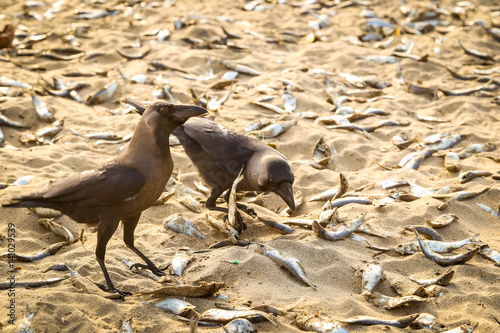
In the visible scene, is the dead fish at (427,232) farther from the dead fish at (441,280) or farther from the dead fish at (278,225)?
the dead fish at (278,225)

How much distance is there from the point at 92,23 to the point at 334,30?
4.30m

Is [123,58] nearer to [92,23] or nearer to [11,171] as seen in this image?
[92,23]

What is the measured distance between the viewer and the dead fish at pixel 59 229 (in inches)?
130

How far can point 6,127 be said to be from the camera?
196 inches

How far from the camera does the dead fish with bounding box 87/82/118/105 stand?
5.68m

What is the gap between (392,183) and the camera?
163 inches

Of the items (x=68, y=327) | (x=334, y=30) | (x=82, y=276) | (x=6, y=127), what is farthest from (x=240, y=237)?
(x=334, y=30)

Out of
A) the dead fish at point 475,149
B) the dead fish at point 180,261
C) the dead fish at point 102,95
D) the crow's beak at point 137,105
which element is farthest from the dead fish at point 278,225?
the dead fish at point 102,95

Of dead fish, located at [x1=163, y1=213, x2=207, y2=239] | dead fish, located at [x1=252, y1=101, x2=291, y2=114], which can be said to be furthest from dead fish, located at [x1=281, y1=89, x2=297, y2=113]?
dead fish, located at [x1=163, y1=213, x2=207, y2=239]

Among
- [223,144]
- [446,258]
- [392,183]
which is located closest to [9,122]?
[223,144]

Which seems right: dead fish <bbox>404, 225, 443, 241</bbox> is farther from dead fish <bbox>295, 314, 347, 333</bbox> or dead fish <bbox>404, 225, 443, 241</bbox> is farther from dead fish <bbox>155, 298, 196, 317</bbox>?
dead fish <bbox>155, 298, 196, 317</bbox>

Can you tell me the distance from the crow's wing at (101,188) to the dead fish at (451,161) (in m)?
3.06

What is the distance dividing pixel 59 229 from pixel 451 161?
3554 mm

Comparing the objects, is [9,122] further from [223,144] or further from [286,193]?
[286,193]
